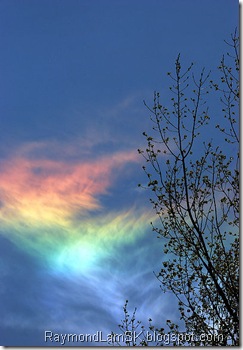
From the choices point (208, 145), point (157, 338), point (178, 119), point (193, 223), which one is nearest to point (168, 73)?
point (178, 119)

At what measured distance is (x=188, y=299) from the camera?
6.66 metres

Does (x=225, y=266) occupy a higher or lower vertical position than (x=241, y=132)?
lower

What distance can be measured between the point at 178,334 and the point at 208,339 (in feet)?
2.23

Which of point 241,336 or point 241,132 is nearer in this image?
point 241,336

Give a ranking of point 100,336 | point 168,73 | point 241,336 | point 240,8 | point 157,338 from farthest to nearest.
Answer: point 157,338 → point 240,8 → point 168,73 → point 100,336 → point 241,336

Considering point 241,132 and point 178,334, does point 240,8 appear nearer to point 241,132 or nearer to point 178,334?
point 241,132

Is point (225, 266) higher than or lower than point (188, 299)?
higher

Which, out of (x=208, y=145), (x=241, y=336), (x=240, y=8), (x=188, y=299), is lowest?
(x=241, y=336)

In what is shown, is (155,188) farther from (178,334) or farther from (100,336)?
(178,334)

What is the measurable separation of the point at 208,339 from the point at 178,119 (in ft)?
10.6

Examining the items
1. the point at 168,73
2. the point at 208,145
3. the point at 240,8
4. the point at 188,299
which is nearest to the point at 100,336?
the point at 188,299

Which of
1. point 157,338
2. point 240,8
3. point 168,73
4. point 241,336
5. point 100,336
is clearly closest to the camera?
point 241,336

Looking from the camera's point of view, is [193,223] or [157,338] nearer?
[193,223]

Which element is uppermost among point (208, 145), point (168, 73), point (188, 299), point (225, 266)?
point (168, 73)
